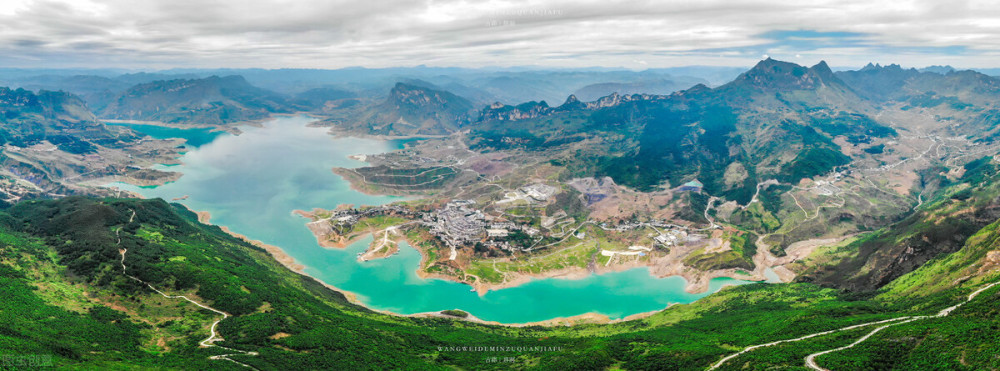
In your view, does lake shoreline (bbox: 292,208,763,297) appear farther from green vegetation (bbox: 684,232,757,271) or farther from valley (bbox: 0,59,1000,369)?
green vegetation (bbox: 684,232,757,271)

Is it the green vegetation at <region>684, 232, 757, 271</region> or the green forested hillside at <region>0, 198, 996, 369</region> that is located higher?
the green forested hillside at <region>0, 198, 996, 369</region>

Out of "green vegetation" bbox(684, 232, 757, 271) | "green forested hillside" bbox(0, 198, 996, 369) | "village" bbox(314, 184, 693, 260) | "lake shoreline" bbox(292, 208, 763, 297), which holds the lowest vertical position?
"lake shoreline" bbox(292, 208, 763, 297)

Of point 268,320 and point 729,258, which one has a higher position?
point 268,320

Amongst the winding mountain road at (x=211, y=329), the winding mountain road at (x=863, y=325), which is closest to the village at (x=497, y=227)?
the winding mountain road at (x=211, y=329)

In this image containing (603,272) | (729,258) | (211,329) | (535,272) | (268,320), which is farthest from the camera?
(603,272)

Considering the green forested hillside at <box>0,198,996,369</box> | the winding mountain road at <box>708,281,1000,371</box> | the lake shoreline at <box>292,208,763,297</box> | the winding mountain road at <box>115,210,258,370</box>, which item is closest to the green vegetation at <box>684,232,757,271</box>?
the lake shoreline at <box>292,208,763,297</box>

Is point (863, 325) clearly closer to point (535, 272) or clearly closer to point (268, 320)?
point (535, 272)

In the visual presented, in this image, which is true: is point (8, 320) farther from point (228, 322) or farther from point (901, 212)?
point (901, 212)

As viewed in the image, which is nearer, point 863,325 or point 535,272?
point 863,325

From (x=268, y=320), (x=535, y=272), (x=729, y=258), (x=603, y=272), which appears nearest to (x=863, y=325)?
(x=729, y=258)

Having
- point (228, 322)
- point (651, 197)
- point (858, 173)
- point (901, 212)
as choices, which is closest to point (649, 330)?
point (228, 322)

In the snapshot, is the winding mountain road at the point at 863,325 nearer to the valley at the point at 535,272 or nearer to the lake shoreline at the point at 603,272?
the valley at the point at 535,272
